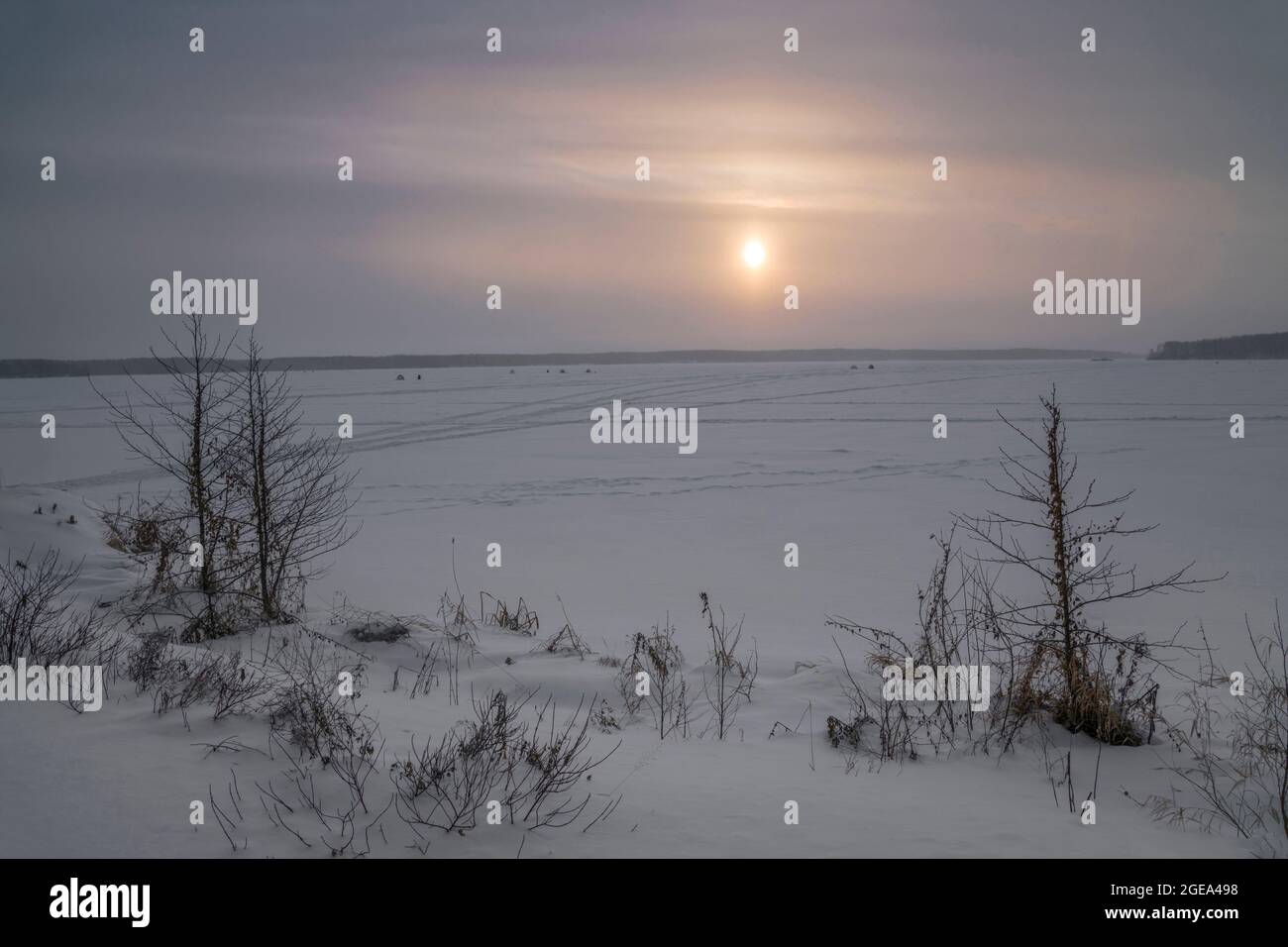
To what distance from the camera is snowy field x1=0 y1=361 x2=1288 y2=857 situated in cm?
405

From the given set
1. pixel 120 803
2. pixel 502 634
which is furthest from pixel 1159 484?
A: pixel 120 803

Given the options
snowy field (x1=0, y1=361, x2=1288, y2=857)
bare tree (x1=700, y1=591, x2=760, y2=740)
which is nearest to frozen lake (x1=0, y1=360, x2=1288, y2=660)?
snowy field (x1=0, y1=361, x2=1288, y2=857)

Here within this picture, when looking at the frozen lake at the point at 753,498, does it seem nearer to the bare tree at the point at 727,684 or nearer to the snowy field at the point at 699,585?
the snowy field at the point at 699,585

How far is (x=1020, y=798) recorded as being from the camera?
15.6ft

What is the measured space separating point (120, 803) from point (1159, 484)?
765 inches

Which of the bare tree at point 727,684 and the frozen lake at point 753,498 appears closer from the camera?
the bare tree at point 727,684

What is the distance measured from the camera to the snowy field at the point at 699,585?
4.05 m

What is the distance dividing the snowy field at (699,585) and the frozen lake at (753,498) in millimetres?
93

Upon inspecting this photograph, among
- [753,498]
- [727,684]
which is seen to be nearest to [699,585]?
[727,684]

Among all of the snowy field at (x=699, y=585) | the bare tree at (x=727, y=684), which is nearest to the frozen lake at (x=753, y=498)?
the snowy field at (x=699, y=585)

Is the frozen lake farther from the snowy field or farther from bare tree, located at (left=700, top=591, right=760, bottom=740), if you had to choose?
bare tree, located at (left=700, top=591, right=760, bottom=740)

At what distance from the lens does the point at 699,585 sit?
37.8 feet
